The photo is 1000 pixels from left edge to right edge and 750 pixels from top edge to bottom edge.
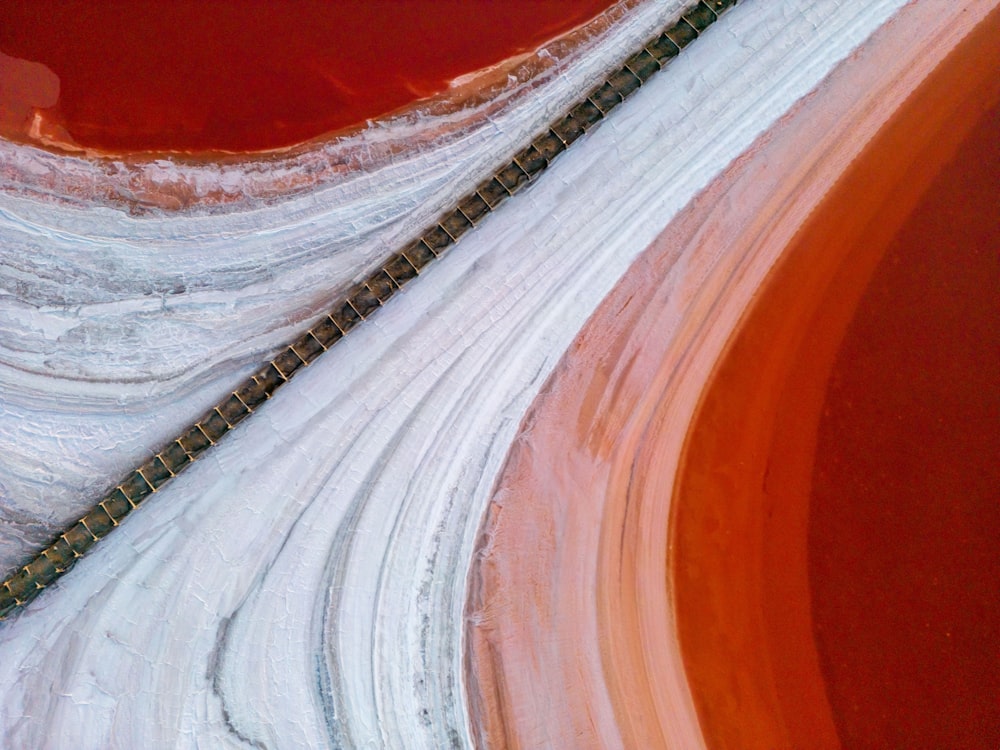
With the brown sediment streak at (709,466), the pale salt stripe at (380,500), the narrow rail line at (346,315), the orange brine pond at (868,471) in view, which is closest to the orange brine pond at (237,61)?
the narrow rail line at (346,315)

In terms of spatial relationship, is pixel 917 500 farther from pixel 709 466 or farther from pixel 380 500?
pixel 380 500

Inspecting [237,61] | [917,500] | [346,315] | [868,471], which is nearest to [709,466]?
[868,471]

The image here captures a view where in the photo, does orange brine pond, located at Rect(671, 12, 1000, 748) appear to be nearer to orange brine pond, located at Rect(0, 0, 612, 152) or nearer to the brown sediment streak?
the brown sediment streak

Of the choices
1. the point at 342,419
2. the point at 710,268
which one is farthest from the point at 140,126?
the point at 710,268

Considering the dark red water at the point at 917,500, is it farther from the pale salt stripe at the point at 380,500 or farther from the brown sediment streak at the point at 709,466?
the pale salt stripe at the point at 380,500

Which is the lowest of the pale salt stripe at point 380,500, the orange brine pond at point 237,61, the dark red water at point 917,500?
the dark red water at point 917,500

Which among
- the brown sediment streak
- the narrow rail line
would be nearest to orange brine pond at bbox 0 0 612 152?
the narrow rail line

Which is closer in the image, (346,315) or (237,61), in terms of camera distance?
(346,315)
